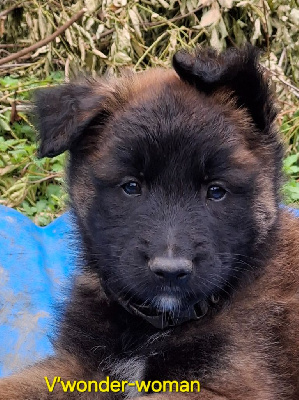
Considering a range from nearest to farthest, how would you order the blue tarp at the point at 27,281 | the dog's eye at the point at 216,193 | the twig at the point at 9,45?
the dog's eye at the point at 216,193 → the blue tarp at the point at 27,281 → the twig at the point at 9,45

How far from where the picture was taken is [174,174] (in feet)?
8.77

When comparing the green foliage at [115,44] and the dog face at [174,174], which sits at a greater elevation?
the dog face at [174,174]

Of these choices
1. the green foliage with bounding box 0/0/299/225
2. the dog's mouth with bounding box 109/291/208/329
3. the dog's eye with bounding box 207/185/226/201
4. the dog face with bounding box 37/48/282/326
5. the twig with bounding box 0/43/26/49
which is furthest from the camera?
the twig with bounding box 0/43/26/49

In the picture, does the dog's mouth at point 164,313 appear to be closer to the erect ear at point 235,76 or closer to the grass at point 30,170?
the erect ear at point 235,76

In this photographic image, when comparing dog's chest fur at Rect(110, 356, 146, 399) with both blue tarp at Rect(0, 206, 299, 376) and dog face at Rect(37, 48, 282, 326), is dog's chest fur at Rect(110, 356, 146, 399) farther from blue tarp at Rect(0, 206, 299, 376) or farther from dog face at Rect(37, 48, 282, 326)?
blue tarp at Rect(0, 206, 299, 376)

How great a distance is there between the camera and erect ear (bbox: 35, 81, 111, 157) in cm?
282

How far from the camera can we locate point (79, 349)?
120 inches

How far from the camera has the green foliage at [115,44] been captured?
584 cm

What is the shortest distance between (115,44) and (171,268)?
4050mm

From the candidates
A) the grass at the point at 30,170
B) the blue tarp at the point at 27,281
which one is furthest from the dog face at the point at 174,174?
the grass at the point at 30,170

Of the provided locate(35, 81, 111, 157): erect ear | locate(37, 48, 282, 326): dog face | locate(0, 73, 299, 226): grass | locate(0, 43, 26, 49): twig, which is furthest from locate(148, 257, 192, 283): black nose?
locate(0, 43, 26, 49): twig

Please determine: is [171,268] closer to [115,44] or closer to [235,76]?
[235,76]

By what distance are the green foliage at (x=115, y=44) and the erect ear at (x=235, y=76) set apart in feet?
9.06

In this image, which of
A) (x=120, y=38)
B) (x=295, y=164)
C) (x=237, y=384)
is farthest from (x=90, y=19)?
(x=237, y=384)
